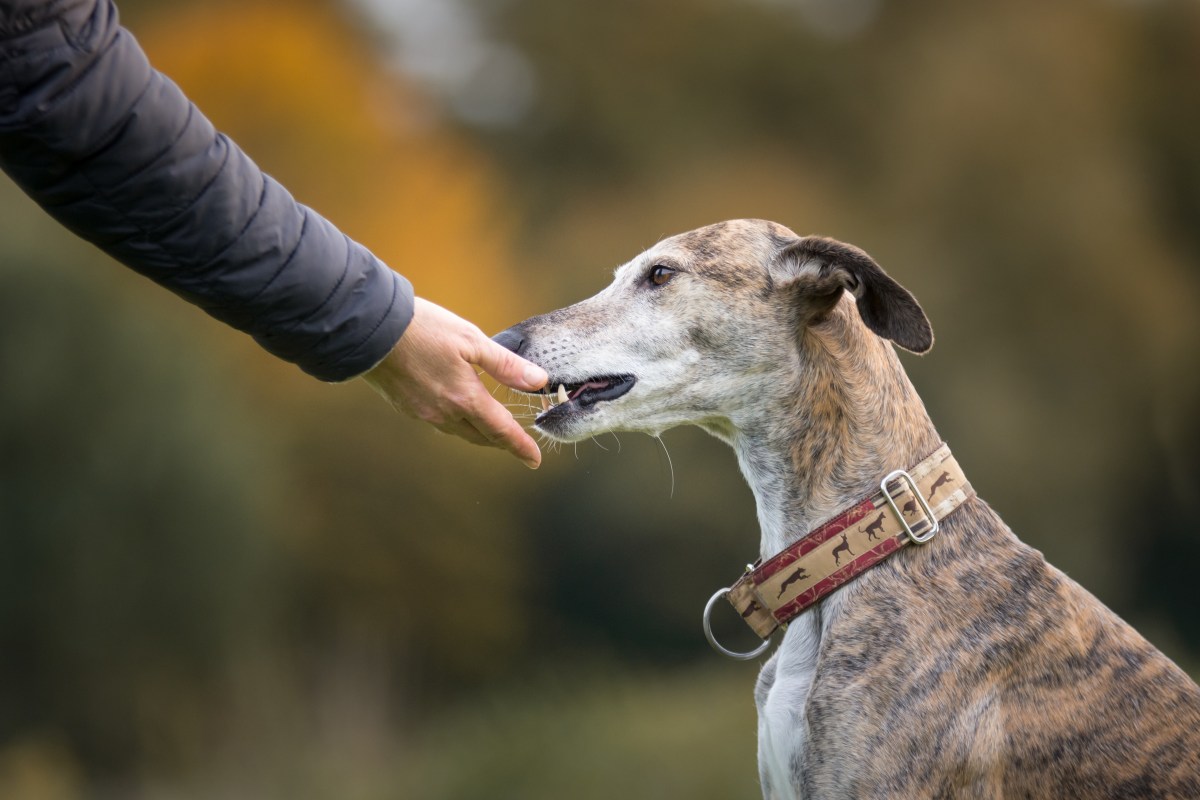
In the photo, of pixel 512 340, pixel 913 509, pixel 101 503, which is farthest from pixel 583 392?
pixel 101 503

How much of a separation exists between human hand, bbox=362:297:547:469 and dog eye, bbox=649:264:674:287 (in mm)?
709

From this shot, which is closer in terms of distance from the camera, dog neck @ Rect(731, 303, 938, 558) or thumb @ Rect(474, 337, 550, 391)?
thumb @ Rect(474, 337, 550, 391)

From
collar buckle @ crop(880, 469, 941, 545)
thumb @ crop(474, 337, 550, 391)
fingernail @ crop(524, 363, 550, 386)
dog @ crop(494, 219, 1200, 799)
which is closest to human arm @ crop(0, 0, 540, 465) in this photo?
thumb @ crop(474, 337, 550, 391)

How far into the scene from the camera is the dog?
102 inches

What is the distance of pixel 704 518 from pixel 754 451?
365cm

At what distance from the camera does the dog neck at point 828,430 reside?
2.92 m

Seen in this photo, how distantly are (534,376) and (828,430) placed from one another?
2.57ft

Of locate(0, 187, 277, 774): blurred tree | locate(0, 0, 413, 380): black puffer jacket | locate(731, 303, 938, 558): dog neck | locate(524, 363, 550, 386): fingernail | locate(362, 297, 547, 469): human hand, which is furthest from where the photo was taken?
locate(0, 187, 277, 774): blurred tree

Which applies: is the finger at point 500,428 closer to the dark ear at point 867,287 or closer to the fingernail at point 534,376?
the fingernail at point 534,376

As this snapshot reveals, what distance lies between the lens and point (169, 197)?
1883 mm

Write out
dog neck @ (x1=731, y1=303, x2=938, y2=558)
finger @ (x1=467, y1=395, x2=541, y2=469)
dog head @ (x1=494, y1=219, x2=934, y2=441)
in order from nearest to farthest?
finger @ (x1=467, y1=395, x2=541, y2=469) → dog neck @ (x1=731, y1=303, x2=938, y2=558) → dog head @ (x1=494, y1=219, x2=934, y2=441)

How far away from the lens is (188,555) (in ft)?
21.2

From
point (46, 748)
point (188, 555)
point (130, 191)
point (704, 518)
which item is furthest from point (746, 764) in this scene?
point (130, 191)

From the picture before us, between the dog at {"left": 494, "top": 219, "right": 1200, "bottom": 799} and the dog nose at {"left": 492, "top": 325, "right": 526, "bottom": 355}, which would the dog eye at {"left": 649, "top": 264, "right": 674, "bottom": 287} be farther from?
the dog nose at {"left": 492, "top": 325, "right": 526, "bottom": 355}
